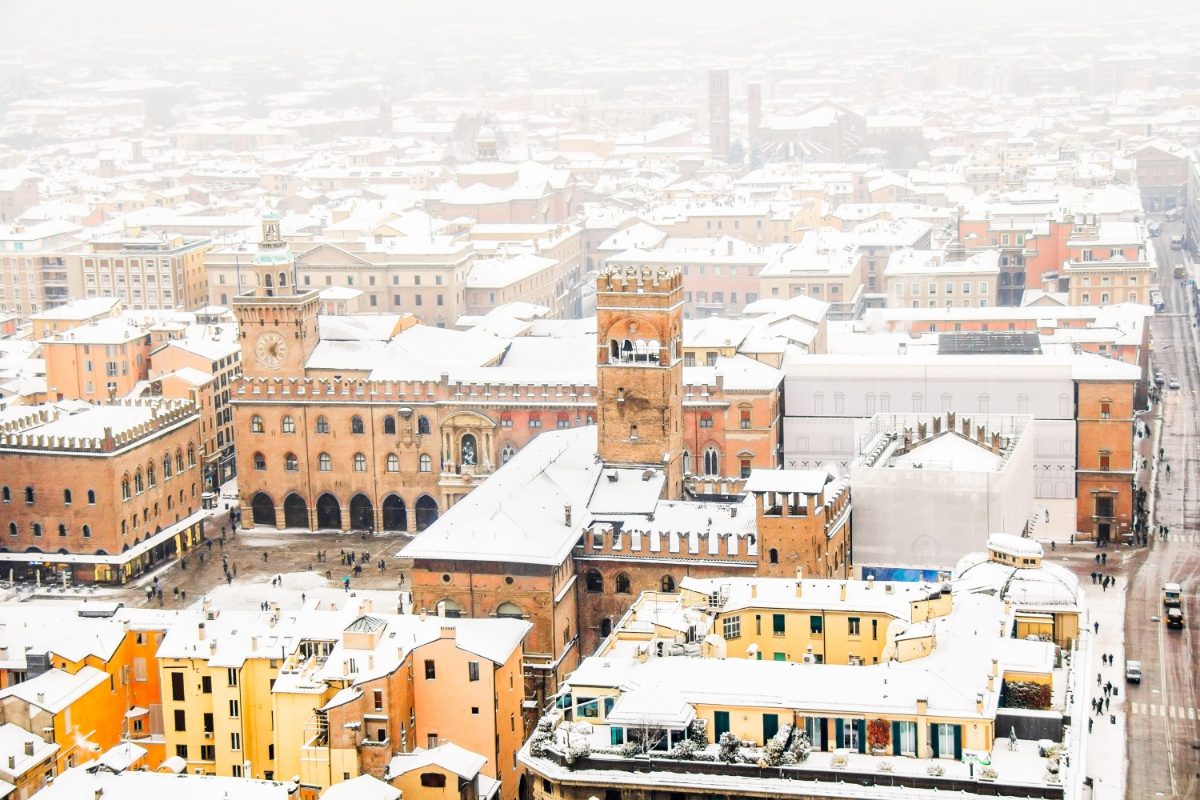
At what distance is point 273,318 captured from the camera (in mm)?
97375

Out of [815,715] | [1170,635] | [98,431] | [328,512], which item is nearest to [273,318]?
[328,512]

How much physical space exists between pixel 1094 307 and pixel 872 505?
50164 millimetres

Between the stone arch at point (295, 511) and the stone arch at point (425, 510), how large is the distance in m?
6.11

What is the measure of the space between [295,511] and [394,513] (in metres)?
5.39

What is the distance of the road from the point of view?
64.8 m

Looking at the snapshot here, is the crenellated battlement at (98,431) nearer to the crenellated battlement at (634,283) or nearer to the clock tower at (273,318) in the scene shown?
the clock tower at (273,318)

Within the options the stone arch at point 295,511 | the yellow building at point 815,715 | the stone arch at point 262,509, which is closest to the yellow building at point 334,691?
the yellow building at point 815,715

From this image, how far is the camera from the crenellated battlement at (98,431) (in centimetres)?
9044

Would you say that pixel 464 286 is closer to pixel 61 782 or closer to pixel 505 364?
pixel 505 364

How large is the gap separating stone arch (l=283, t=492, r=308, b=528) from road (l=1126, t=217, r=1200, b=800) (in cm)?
4154

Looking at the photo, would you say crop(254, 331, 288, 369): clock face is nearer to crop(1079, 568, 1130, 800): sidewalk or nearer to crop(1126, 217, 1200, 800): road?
crop(1079, 568, 1130, 800): sidewalk

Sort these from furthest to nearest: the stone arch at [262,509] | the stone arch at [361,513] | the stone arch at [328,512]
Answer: the stone arch at [262,509], the stone arch at [328,512], the stone arch at [361,513]

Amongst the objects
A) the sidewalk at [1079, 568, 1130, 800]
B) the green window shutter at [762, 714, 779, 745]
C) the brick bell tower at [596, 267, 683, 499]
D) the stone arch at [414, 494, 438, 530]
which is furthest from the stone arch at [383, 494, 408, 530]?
the green window shutter at [762, 714, 779, 745]

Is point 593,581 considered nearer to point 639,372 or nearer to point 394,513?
point 639,372
